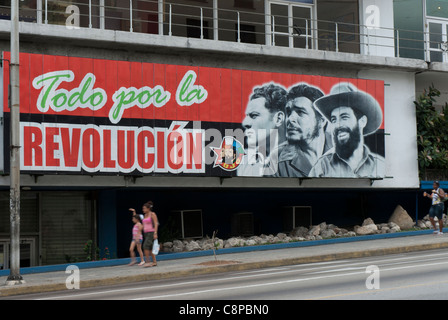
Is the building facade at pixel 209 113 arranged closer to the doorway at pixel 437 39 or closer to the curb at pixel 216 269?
the doorway at pixel 437 39

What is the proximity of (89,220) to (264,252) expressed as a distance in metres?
6.24

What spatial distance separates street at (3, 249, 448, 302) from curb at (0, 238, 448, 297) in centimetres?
56

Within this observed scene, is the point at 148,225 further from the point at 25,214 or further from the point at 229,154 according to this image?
the point at 25,214

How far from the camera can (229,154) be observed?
78.1ft

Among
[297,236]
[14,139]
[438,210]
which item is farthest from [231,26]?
[14,139]

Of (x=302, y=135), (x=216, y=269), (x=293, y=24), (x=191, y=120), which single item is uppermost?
(x=293, y=24)

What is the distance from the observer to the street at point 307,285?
Answer: 12.0 m

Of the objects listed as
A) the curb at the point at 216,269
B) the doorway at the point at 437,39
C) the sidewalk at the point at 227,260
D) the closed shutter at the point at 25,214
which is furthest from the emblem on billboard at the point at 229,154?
the doorway at the point at 437,39

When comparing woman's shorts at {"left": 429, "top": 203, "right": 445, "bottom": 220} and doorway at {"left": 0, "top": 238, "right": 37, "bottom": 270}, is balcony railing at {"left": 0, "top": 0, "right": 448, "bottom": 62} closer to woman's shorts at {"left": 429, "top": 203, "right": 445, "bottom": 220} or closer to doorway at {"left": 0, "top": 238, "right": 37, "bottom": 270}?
woman's shorts at {"left": 429, "top": 203, "right": 445, "bottom": 220}

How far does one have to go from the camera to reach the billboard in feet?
70.8

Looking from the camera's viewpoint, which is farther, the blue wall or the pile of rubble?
the blue wall

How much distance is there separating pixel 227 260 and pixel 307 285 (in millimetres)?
6956

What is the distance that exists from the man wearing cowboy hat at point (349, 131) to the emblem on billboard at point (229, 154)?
2849 mm

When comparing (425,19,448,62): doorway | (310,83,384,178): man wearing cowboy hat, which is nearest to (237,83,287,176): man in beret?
(310,83,384,178): man wearing cowboy hat
